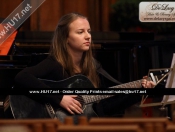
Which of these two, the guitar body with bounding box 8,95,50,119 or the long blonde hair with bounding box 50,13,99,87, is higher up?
the long blonde hair with bounding box 50,13,99,87

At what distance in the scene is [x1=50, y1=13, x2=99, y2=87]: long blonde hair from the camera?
3.09m

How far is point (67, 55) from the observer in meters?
3.14

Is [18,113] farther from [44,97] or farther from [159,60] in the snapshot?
[159,60]

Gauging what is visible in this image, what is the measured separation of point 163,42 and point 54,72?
132 centimetres

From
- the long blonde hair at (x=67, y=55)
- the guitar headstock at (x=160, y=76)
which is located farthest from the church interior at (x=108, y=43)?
the long blonde hair at (x=67, y=55)

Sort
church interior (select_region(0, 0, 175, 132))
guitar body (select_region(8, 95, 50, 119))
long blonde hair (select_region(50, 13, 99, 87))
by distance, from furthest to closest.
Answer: church interior (select_region(0, 0, 175, 132)) → long blonde hair (select_region(50, 13, 99, 87)) → guitar body (select_region(8, 95, 50, 119))

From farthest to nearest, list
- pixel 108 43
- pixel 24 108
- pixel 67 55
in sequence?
pixel 108 43
pixel 67 55
pixel 24 108

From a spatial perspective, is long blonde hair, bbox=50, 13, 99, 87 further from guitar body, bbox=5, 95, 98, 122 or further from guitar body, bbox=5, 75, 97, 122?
guitar body, bbox=5, 95, 98, 122

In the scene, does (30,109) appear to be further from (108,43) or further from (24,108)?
(108,43)

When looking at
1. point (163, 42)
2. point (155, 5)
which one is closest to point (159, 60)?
point (163, 42)

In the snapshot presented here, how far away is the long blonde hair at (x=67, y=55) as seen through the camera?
3.09 m

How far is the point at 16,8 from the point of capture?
174 inches

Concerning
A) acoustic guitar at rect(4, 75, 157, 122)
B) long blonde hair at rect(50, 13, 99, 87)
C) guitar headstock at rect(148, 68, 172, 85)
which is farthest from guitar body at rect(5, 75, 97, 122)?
guitar headstock at rect(148, 68, 172, 85)

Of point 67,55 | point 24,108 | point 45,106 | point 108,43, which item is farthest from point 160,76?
point 108,43
